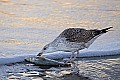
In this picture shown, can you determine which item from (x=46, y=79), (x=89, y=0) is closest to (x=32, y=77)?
(x=46, y=79)

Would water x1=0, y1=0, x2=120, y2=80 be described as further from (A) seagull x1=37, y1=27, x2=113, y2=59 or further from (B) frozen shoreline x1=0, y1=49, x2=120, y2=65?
(A) seagull x1=37, y1=27, x2=113, y2=59

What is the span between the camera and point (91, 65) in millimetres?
6438

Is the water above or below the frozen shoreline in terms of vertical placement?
above

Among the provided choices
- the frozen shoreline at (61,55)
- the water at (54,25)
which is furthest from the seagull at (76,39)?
the frozen shoreline at (61,55)

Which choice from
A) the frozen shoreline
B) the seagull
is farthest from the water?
the seagull

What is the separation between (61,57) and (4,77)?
5.88 ft

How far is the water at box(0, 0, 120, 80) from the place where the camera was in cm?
663

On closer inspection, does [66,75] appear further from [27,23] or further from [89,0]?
[89,0]

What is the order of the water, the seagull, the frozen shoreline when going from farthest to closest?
the water
the frozen shoreline
the seagull

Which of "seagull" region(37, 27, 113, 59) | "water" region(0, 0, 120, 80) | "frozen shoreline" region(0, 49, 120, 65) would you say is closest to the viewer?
"seagull" region(37, 27, 113, 59)

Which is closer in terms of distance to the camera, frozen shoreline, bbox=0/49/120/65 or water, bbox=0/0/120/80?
frozen shoreline, bbox=0/49/120/65

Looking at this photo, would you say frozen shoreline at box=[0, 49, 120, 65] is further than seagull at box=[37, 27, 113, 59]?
Yes

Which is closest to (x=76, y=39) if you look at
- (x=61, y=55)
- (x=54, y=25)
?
(x=61, y=55)

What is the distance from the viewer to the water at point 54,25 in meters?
6.63
